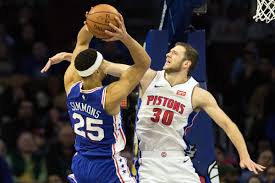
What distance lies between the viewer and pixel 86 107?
8938 millimetres

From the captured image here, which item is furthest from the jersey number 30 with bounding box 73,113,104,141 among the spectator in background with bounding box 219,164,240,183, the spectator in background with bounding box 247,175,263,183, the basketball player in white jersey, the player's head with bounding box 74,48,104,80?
the spectator in background with bounding box 219,164,240,183

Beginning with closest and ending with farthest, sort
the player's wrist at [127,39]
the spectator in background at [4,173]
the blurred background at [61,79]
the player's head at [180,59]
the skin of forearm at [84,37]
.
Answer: the player's wrist at [127,39]
the player's head at [180,59]
the skin of forearm at [84,37]
the spectator in background at [4,173]
the blurred background at [61,79]

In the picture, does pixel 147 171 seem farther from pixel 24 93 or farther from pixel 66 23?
pixel 66 23

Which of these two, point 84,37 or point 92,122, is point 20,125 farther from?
point 92,122

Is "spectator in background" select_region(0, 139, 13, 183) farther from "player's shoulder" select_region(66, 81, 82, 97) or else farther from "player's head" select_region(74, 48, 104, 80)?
"player's head" select_region(74, 48, 104, 80)

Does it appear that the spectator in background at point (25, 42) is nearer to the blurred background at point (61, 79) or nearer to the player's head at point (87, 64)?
the blurred background at point (61, 79)

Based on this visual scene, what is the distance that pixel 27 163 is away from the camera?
13898mm

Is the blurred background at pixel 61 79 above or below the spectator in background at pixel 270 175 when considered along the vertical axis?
above

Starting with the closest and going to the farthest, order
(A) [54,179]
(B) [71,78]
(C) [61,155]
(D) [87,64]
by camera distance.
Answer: (D) [87,64]
(B) [71,78]
(A) [54,179]
(C) [61,155]

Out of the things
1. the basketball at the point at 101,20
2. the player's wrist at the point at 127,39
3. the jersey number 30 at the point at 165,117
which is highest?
the basketball at the point at 101,20

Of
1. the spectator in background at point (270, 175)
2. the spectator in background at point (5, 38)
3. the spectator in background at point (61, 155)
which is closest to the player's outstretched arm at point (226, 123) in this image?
the spectator in background at point (270, 175)

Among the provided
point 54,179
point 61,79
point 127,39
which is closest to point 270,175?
point 54,179

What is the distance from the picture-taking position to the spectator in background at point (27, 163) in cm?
1380

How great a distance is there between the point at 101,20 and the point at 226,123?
5.18ft
